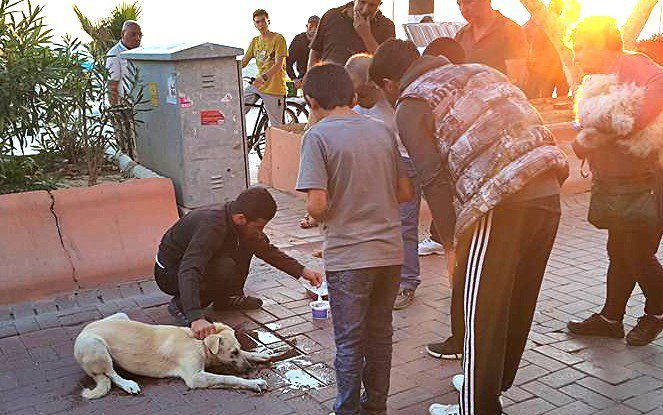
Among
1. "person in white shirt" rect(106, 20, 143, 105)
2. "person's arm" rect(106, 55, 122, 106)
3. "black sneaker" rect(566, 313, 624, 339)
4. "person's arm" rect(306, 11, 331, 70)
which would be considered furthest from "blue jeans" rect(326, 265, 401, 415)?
"person's arm" rect(106, 55, 122, 106)

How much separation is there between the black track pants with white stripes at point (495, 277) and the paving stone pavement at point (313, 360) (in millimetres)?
617

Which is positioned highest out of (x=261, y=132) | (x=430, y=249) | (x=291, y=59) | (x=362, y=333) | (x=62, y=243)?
(x=291, y=59)

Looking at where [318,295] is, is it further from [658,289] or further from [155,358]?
[658,289]

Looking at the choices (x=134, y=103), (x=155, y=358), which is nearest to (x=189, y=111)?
(x=134, y=103)

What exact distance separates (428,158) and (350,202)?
16.1 inches

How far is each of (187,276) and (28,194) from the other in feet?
6.88

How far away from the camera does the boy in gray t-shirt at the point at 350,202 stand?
3338mm

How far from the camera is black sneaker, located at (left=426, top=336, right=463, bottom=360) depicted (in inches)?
178

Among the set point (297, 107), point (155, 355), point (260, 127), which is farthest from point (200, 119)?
point (297, 107)

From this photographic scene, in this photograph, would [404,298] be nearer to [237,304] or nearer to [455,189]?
[237,304]

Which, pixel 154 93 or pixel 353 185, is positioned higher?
pixel 154 93

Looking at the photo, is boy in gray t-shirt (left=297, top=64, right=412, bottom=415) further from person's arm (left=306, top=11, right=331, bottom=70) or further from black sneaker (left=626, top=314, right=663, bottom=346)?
person's arm (left=306, top=11, right=331, bottom=70)

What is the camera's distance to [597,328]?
4.82 metres

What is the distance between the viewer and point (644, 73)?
415cm
